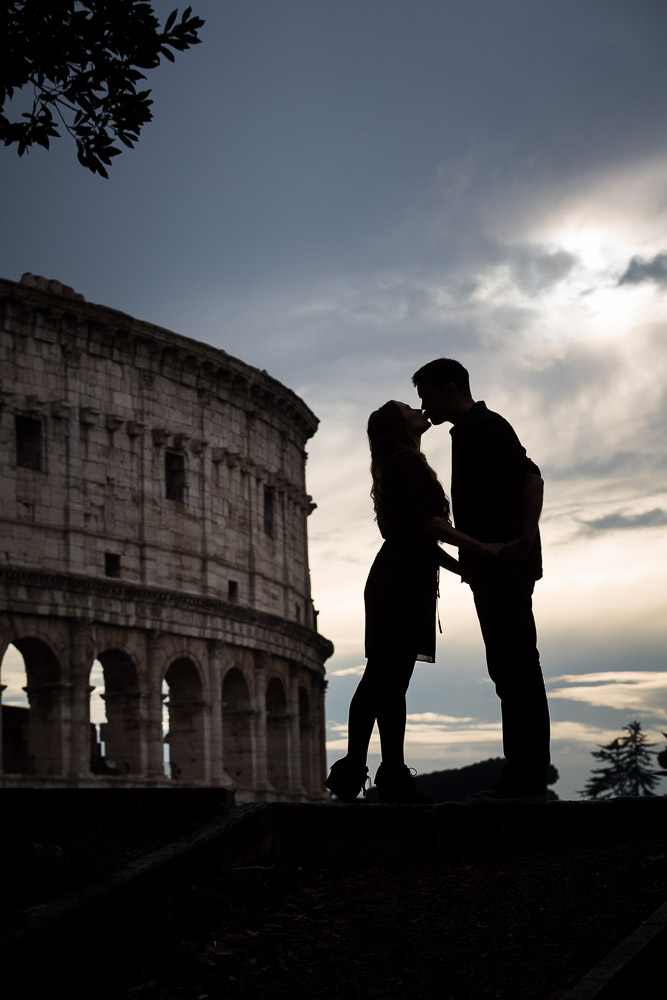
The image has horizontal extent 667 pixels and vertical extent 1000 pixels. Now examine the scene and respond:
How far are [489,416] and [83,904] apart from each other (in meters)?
3.16

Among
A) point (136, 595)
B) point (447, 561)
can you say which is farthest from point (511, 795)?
point (136, 595)

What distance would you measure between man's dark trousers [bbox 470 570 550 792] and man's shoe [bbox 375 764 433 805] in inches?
25.4

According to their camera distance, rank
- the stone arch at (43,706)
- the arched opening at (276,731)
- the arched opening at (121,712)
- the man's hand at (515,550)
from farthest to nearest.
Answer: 1. the arched opening at (276,731)
2. the arched opening at (121,712)
3. the stone arch at (43,706)
4. the man's hand at (515,550)

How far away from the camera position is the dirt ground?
220 inches

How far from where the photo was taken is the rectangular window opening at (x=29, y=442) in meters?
38.4

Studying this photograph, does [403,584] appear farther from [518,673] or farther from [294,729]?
[294,729]

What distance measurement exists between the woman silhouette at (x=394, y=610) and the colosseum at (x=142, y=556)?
28.6 metres

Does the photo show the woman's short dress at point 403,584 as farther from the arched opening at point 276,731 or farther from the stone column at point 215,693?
the arched opening at point 276,731

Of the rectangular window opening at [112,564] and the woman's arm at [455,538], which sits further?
the rectangular window opening at [112,564]

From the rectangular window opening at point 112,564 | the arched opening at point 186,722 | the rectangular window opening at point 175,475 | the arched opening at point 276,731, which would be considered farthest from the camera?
the arched opening at point 276,731

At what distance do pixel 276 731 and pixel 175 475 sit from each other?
990cm

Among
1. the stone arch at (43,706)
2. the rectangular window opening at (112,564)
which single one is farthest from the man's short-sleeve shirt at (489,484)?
the rectangular window opening at (112,564)

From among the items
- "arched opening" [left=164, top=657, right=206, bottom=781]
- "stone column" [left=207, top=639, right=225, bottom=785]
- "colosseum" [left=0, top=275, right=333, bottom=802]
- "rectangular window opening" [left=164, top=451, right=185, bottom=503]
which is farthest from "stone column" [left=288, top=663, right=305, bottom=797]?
"rectangular window opening" [left=164, top=451, right=185, bottom=503]

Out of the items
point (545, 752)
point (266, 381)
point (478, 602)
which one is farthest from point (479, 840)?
point (266, 381)
